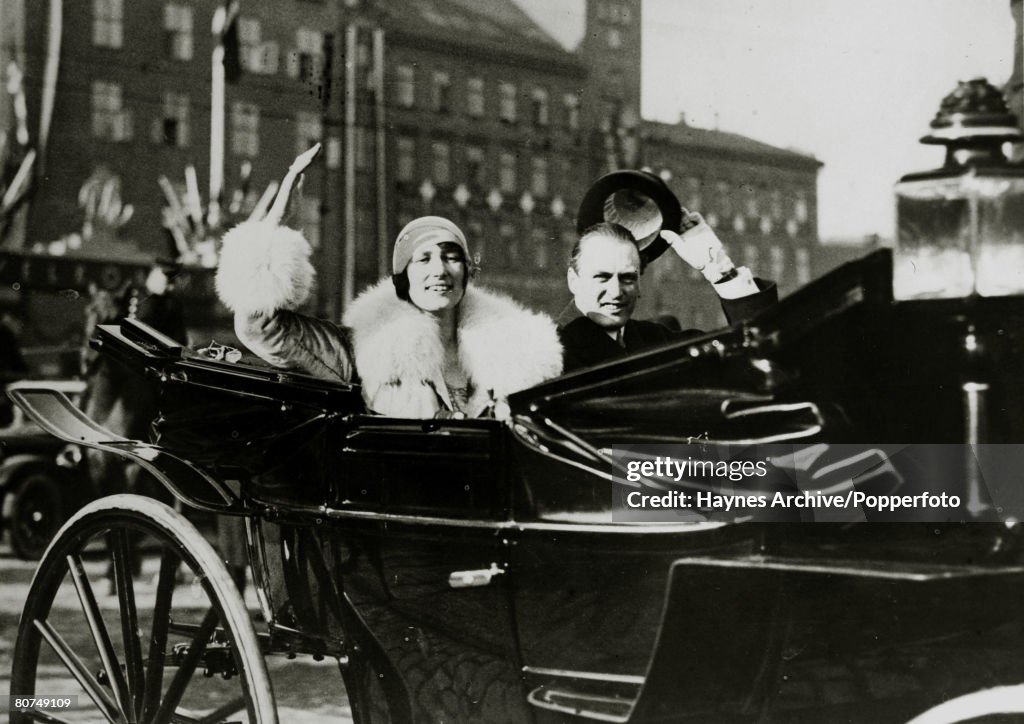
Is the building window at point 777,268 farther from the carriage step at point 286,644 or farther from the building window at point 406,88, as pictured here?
the carriage step at point 286,644

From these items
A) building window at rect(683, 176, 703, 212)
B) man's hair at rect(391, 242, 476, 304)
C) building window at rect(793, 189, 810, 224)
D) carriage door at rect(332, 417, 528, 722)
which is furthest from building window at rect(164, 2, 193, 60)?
building window at rect(793, 189, 810, 224)

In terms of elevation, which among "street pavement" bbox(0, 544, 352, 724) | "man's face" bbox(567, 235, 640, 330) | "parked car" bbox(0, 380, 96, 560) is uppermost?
"man's face" bbox(567, 235, 640, 330)

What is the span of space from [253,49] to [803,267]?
1427mm

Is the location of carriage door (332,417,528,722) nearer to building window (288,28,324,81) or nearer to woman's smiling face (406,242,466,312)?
woman's smiling face (406,242,466,312)

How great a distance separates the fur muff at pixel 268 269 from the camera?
2.53 meters

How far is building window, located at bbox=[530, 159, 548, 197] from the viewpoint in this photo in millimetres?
2426

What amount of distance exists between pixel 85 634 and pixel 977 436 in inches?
103

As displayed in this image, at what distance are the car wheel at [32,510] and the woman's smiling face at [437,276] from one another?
213cm

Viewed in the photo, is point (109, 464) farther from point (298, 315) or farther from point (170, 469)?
point (298, 315)

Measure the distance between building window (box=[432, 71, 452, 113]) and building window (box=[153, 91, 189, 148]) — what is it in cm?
68

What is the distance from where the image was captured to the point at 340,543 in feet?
7.81

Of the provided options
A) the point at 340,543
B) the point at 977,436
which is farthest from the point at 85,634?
the point at 977,436

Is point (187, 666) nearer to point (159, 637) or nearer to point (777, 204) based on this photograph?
point (159, 637)

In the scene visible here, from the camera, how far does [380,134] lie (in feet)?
8.48
